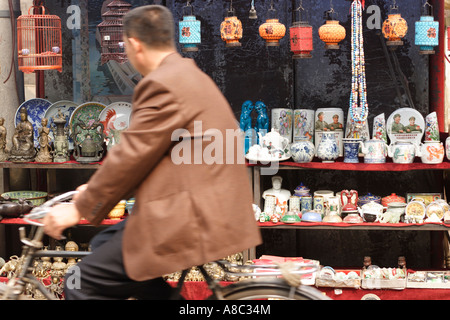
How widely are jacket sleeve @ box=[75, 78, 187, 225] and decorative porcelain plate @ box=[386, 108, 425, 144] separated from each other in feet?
9.48

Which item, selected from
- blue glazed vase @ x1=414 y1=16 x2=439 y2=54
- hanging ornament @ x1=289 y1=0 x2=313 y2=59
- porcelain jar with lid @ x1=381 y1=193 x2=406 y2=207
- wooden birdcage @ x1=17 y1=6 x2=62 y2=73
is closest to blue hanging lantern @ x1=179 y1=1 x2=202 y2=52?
hanging ornament @ x1=289 y1=0 x2=313 y2=59

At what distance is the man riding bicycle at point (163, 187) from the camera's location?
7.23ft

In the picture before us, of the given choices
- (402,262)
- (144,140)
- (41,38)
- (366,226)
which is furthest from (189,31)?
(144,140)

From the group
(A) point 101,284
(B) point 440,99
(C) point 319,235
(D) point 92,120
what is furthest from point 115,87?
(A) point 101,284

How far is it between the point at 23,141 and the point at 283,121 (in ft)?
5.87

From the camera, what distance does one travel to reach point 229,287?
236 centimetres

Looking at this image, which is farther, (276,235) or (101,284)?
(276,235)

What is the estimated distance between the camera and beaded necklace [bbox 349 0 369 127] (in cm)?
448

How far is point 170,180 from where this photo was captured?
224cm

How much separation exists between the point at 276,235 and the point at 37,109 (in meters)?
1.98

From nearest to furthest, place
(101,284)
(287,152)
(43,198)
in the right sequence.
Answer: (101,284) → (287,152) → (43,198)

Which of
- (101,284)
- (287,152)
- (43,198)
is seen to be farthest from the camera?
(43,198)
